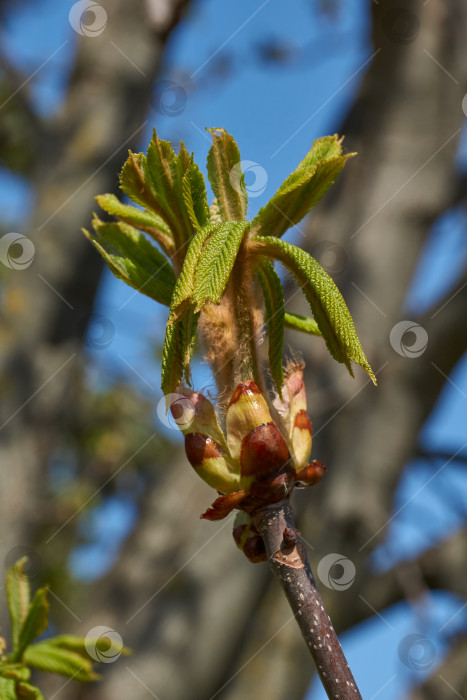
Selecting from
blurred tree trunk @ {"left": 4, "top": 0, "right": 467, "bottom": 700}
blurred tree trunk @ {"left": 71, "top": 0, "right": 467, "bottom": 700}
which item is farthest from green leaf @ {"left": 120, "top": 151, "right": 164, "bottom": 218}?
blurred tree trunk @ {"left": 71, "top": 0, "right": 467, "bottom": 700}

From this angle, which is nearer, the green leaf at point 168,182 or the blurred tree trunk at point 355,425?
the green leaf at point 168,182

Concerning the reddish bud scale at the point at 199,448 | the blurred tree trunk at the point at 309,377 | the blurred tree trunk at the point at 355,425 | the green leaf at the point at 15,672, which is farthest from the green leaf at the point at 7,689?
the blurred tree trunk at the point at 355,425

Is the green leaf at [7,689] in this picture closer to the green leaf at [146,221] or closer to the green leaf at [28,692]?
the green leaf at [28,692]

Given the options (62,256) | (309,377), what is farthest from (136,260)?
(309,377)

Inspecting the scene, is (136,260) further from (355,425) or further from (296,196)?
(355,425)

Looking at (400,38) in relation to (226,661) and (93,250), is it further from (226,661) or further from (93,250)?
(226,661)

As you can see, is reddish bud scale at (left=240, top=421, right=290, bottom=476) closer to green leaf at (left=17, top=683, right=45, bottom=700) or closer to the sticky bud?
the sticky bud
